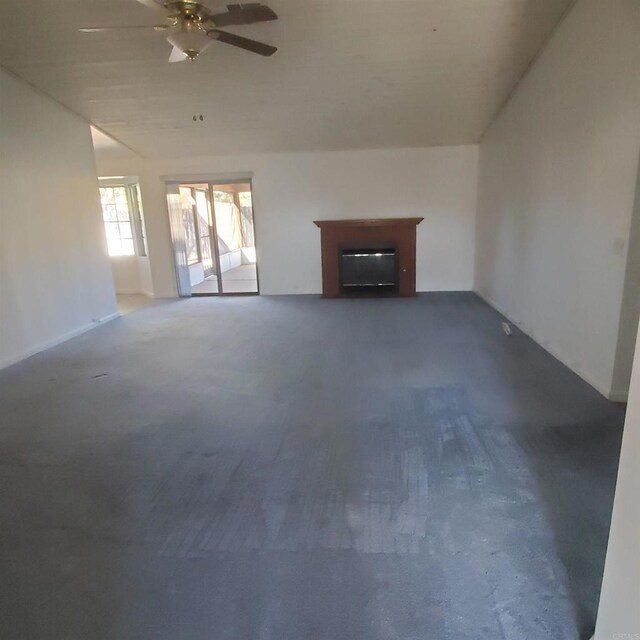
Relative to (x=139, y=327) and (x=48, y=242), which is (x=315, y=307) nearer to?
(x=139, y=327)

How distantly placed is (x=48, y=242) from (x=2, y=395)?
2066 mm

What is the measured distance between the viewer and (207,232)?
27.5 ft

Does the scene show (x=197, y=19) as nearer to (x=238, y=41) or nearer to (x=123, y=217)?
(x=238, y=41)

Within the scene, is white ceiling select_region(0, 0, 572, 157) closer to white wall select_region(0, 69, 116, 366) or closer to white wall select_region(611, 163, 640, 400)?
white wall select_region(0, 69, 116, 366)

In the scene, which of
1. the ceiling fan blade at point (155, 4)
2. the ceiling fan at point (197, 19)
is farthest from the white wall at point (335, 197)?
the ceiling fan blade at point (155, 4)

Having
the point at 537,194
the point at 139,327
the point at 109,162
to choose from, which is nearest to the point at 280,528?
the point at 537,194

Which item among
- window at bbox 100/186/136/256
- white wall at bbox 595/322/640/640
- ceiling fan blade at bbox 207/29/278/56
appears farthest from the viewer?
window at bbox 100/186/136/256

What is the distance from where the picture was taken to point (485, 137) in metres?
6.36

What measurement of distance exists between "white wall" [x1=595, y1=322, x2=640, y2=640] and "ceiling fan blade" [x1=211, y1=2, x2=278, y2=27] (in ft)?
9.44

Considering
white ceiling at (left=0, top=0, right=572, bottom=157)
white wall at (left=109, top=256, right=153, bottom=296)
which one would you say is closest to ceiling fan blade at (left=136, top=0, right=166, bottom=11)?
white ceiling at (left=0, top=0, right=572, bottom=157)

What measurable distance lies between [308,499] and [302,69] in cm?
422

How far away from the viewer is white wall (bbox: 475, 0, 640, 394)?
2.85 m

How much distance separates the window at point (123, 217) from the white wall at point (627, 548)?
7924 mm

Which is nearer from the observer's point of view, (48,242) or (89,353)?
(89,353)
